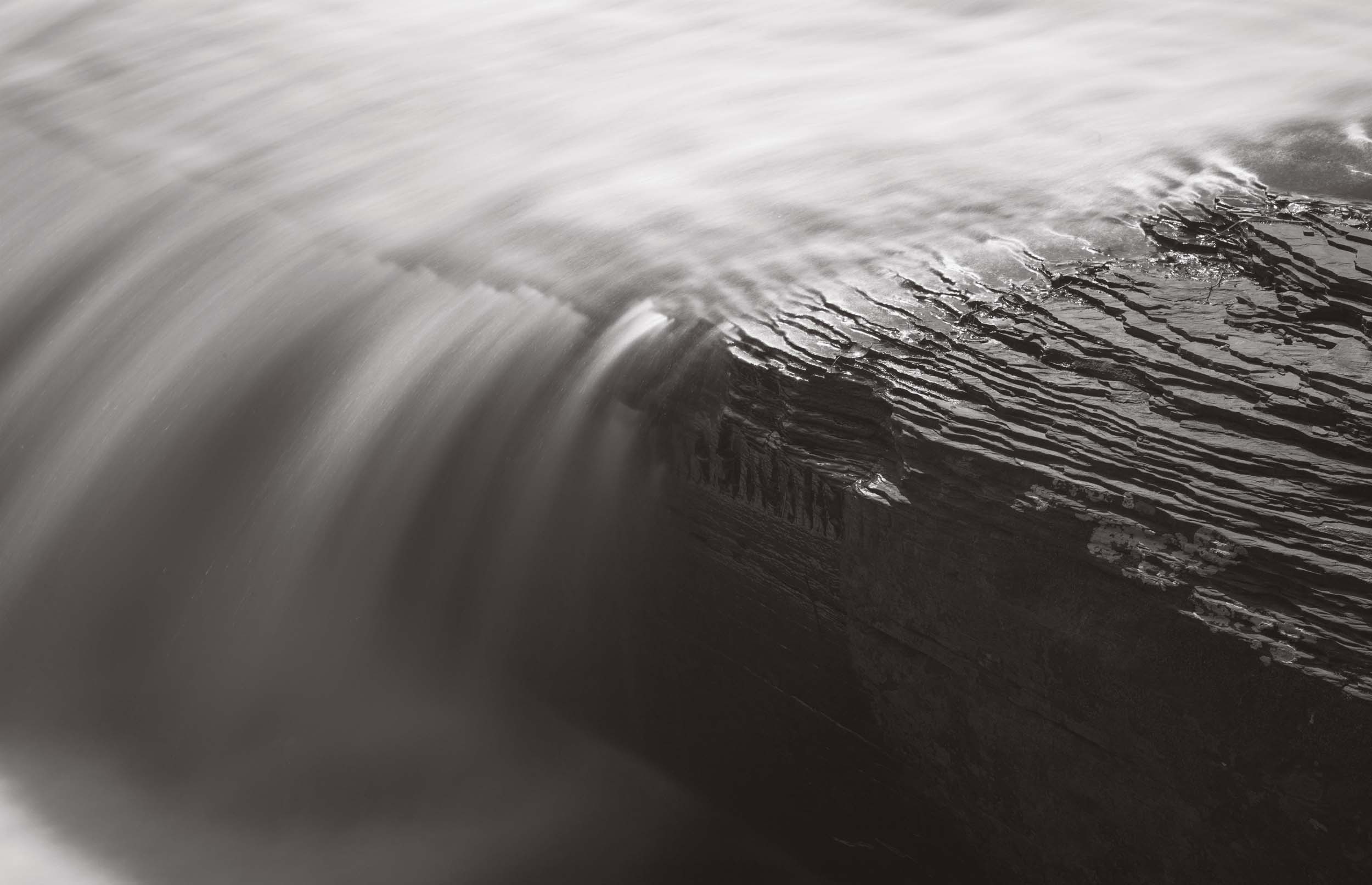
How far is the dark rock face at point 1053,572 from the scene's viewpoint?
938mm

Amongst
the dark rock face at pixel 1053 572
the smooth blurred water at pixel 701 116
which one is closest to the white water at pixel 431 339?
the smooth blurred water at pixel 701 116

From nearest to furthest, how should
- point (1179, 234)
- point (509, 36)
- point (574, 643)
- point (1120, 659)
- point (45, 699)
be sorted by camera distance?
point (1120, 659) → point (1179, 234) → point (574, 643) → point (45, 699) → point (509, 36)

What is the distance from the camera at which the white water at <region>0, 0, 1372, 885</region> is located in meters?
1.50

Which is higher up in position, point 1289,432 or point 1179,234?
point 1179,234

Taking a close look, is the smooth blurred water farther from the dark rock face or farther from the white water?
the dark rock face

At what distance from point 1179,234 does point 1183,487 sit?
459mm

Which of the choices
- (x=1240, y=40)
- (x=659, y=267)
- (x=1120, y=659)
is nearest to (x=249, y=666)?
(x=659, y=267)

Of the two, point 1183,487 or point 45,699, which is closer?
point 1183,487

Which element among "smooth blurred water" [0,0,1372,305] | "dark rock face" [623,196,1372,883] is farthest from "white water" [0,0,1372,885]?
"dark rock face" [623,196,1372,883]

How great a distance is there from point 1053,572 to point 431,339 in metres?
0.92

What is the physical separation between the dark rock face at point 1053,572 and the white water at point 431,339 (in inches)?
6.0

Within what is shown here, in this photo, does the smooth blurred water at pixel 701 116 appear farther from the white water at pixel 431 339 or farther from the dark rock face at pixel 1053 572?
the dark rock face at pixel 1053 572

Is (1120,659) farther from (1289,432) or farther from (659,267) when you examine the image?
(659,267)

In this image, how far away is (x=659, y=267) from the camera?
5.23ft
